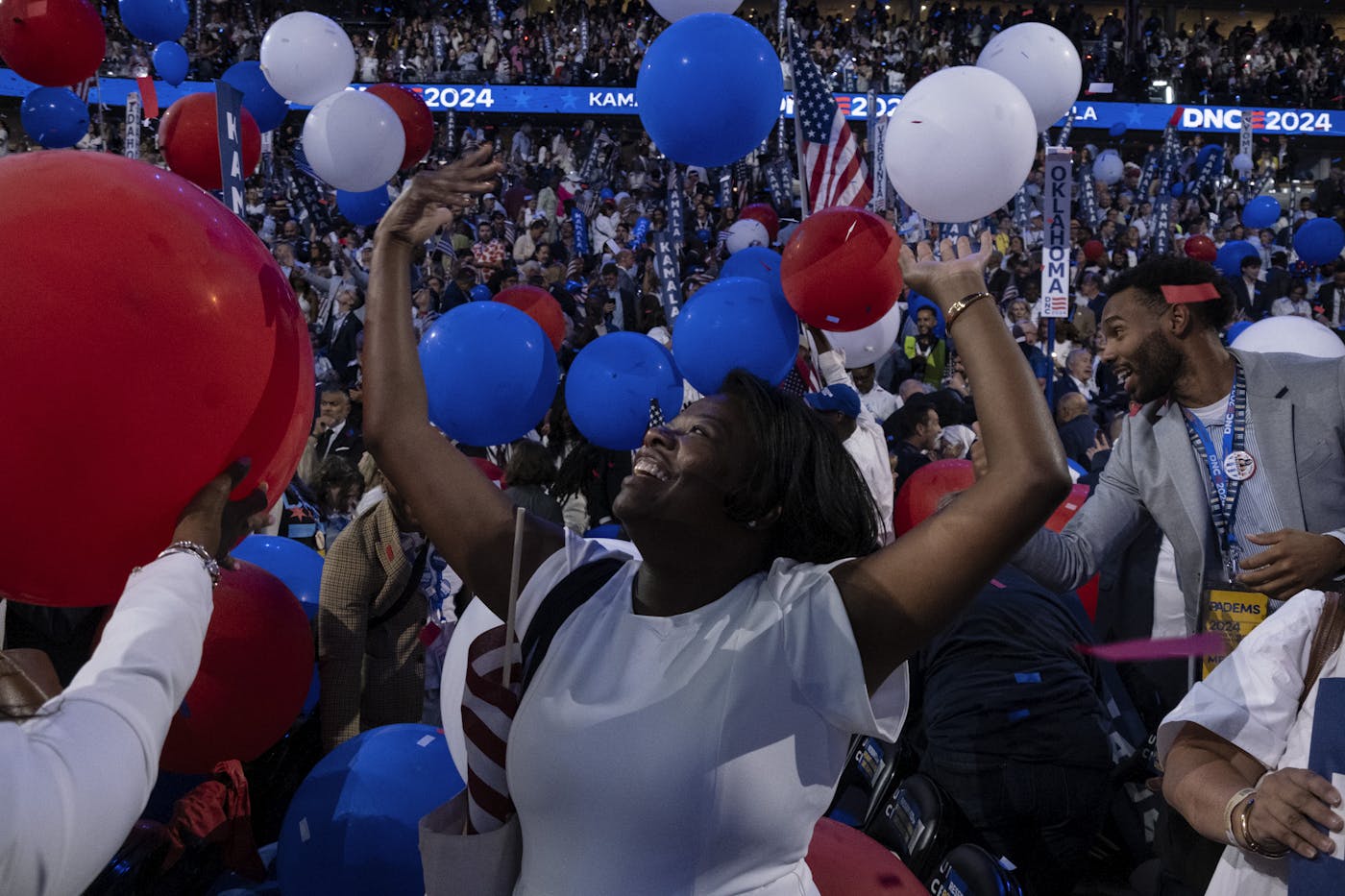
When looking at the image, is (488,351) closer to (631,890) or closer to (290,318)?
(290,318)

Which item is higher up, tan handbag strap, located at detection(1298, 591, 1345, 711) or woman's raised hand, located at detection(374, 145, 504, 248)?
woman's raised hand, located at detection(374, 145, 504, 248)

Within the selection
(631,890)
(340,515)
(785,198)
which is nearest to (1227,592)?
(631,890)

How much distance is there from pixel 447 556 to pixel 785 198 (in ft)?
39.0

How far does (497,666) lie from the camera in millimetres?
1508

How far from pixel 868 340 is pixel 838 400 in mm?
1308

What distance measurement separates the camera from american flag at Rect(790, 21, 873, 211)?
5.92 meters

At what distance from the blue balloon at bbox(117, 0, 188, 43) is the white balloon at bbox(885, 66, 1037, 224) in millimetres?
5649

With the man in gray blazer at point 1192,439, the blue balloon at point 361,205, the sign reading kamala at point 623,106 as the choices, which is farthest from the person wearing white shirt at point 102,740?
the sign reading kamala at point 623,106

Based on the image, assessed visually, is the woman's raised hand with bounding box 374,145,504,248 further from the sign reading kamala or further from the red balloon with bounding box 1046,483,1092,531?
the sign reading kamala

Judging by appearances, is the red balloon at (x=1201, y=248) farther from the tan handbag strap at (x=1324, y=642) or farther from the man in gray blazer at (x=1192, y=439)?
the tan handbag strap at (x=1324, y=642)

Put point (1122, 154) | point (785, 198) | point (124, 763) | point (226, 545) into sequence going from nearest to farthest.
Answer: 1. point (124, 763)
2. point (226, 545)
3. point (785, 198)
4. point (1122, 154)

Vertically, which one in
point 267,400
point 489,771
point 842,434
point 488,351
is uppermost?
point 267,400

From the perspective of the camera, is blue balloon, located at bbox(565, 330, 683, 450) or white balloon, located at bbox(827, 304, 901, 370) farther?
white balloon, located at bbox(827, 304, 901, 370)

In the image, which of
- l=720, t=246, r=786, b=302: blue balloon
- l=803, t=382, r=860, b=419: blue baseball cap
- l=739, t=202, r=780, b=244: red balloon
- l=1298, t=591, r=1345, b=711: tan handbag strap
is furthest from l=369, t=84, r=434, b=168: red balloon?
l=1298, t=591, r=1345, b=711: tan handbag strap
